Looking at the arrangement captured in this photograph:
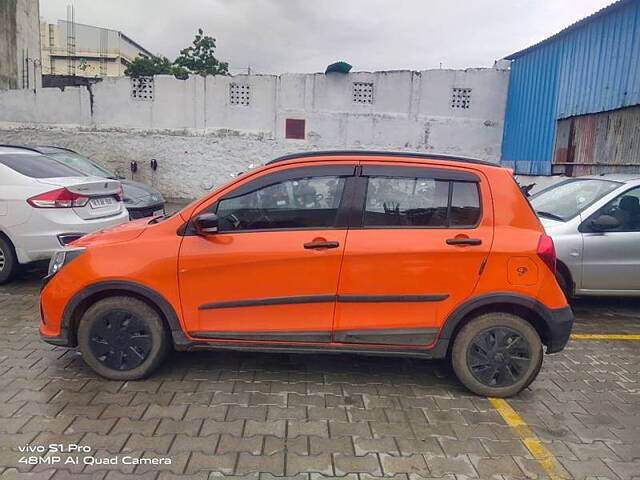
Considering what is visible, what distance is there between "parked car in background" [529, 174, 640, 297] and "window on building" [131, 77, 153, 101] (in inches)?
466

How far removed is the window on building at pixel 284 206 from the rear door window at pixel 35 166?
3.46 meters

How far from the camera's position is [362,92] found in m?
13.1

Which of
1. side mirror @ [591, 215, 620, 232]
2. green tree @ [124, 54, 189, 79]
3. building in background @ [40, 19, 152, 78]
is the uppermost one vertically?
building in background @ [40, 19, 152, 78]

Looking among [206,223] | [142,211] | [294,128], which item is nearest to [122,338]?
[206,223]

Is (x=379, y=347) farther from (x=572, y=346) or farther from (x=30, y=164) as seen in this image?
(x=30, y=164)

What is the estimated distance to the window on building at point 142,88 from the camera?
1291cm

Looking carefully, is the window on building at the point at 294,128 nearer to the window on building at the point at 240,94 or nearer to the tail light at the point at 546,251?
the window on building at the point at 240,94

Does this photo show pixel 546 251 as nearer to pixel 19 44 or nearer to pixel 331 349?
pixel 331 349

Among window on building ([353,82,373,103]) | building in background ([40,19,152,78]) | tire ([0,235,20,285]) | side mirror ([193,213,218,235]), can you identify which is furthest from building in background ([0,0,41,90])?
building in background ([40,19,152,78])

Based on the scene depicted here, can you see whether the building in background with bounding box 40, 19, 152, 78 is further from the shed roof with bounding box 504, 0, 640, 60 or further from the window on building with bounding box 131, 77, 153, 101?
the shed roof with bounding box 504, 0, 640, 60

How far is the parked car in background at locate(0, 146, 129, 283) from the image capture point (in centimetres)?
498

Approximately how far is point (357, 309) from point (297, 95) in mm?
11080

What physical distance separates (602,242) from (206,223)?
168 inches

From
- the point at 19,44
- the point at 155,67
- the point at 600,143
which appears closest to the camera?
the point at 600,143
